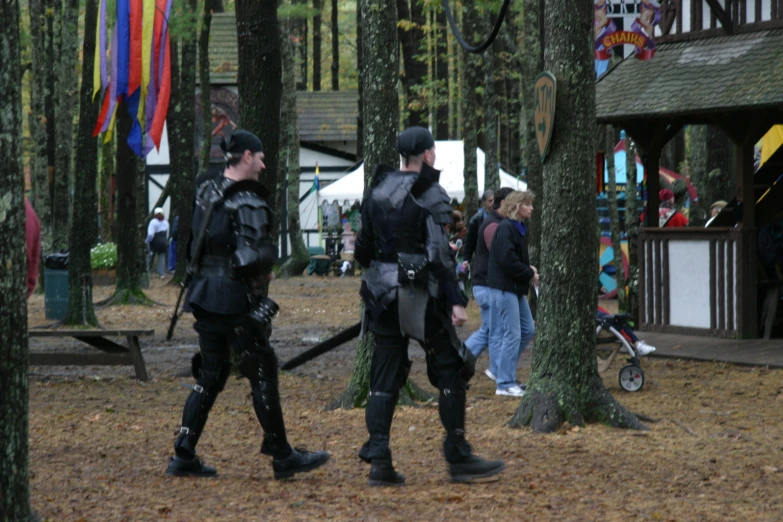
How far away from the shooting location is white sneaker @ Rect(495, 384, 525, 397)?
Result: 1069cm

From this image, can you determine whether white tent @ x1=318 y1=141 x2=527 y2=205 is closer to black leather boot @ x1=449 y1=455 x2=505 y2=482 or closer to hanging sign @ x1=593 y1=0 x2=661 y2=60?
hanging sign @ x1=593 y1=0 x2=661 y2=60

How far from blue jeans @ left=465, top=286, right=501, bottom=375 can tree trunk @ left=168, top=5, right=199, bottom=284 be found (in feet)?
39.9

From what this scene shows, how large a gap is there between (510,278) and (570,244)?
2.30 metres

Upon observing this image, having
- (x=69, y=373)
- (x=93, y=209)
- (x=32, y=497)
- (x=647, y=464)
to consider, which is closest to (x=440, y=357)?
(x=647, y=464)

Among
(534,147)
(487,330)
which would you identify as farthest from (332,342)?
(534,147)

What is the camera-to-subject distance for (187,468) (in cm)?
671

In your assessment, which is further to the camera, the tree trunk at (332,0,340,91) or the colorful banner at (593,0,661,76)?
the tree trunk at (332,0,340,91)

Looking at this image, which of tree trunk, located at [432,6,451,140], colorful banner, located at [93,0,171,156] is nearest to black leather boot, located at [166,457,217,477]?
colorful banner, located at [93,0,171,156]

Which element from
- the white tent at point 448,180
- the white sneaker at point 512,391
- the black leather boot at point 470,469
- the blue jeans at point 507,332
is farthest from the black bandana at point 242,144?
the white tent at point 448,180

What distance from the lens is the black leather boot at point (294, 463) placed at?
262 inches

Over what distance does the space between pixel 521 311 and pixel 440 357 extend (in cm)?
460

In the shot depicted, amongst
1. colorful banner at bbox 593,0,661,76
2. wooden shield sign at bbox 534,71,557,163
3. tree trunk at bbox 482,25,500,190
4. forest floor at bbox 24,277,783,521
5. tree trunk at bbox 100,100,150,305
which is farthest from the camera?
tree trunk at bbox 482,25,500,190

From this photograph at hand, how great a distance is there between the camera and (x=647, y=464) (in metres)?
7.27

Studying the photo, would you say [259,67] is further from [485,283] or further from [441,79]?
[441,79]
